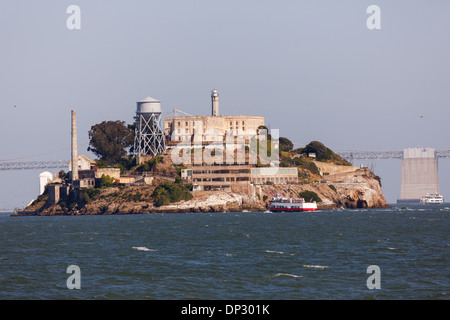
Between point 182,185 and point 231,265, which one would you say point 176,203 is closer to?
point 182,185

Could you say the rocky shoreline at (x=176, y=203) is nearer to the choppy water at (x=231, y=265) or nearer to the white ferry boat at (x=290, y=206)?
the white ferry boat at (x=290, y=206)

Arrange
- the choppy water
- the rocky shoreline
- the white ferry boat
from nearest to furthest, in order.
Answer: the choppy water, the white ferry boat, the rocky shoreline

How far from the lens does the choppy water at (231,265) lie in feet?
149

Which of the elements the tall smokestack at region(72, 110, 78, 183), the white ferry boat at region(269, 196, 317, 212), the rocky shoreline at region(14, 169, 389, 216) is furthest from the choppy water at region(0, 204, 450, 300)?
the tall smokestack at region(72, 110, 78, 183)

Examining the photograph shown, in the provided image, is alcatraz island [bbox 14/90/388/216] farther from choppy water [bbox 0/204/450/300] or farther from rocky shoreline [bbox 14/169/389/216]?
choppy water [bbox 0/204/450/300]

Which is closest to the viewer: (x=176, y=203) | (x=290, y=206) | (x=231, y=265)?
(x=231, y=265)

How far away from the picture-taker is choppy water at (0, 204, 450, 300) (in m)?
45.5

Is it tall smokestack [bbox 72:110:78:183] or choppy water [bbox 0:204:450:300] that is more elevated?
tall smokestack [bbox 72:110:78:183]

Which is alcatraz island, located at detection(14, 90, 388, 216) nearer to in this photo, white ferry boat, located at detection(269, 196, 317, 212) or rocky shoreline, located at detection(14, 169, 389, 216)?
rocky shoreline, located at detection(14, 169, 389, 216)

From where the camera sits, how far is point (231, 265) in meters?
57.3

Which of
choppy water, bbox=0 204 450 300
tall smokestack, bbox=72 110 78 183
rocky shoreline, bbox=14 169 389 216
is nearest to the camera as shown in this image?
choppy water, bbox=0 204 450 300

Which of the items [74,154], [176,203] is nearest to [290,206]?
[176,203]

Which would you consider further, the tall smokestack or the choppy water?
the tall smokestack
